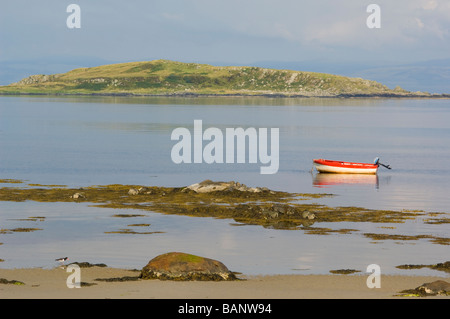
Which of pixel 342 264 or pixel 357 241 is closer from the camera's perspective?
pixel 342 264

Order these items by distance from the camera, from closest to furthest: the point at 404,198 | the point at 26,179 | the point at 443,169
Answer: the point at 404,198 < the point at 26,179 < the point at 443,169

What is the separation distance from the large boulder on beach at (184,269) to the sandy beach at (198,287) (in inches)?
13.9

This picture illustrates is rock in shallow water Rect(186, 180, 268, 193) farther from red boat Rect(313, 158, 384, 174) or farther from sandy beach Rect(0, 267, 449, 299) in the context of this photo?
sandy beach Rect(0, 267, 449, 299)

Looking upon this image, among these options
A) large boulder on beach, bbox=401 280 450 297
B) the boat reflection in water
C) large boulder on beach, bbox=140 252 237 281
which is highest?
large boulder on beach, bbox=140 252 237 281

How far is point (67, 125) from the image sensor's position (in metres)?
139

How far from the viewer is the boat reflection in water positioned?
56688 mm

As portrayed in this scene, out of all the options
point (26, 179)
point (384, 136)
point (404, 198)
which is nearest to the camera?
point (404, 198)

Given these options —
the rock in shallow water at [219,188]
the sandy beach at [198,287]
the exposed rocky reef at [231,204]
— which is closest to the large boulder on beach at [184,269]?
the sandy beach at [198,287]

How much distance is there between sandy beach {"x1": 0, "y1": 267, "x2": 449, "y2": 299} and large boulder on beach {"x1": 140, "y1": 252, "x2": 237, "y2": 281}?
353 millimetres

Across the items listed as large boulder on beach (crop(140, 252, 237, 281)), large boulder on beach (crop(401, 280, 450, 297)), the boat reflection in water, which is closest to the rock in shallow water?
the boat reflection in water

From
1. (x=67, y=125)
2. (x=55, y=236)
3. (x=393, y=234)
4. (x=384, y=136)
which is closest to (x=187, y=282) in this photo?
(x=55, y=236)

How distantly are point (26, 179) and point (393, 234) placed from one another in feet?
102
